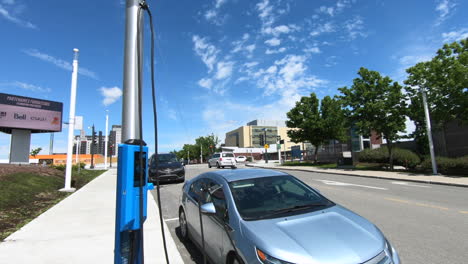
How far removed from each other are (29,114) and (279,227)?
39.8 metres

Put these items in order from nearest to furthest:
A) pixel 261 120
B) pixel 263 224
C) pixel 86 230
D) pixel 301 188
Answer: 1. pixel 263 224
2. pixel 301 188
3. pixel 86 230
4. pixel 261 120

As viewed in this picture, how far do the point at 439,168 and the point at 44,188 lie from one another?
2291 centimetres

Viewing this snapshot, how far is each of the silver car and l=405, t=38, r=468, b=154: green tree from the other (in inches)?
720

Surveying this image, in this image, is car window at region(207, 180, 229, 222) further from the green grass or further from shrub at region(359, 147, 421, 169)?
shrub at region(359, 147, 421, 169)

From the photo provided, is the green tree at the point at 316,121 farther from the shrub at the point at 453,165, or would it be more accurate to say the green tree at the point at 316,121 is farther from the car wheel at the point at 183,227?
the car wheel at the point at 183,227

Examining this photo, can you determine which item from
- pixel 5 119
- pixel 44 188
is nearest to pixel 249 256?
pixel 44 188

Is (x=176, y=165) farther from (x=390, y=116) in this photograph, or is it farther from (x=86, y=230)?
(x=390, y=116)

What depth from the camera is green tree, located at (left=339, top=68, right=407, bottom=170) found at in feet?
65.9

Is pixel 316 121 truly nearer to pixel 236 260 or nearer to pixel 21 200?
pixel 21 200

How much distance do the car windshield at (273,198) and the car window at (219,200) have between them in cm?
19

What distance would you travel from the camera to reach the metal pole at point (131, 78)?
227 cm

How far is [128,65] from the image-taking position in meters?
2.37

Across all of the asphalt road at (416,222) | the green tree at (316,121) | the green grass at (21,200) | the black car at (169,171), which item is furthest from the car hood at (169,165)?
the green tree at (316,121)

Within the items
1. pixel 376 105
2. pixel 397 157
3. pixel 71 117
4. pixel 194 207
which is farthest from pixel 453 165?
pixel 71 117
